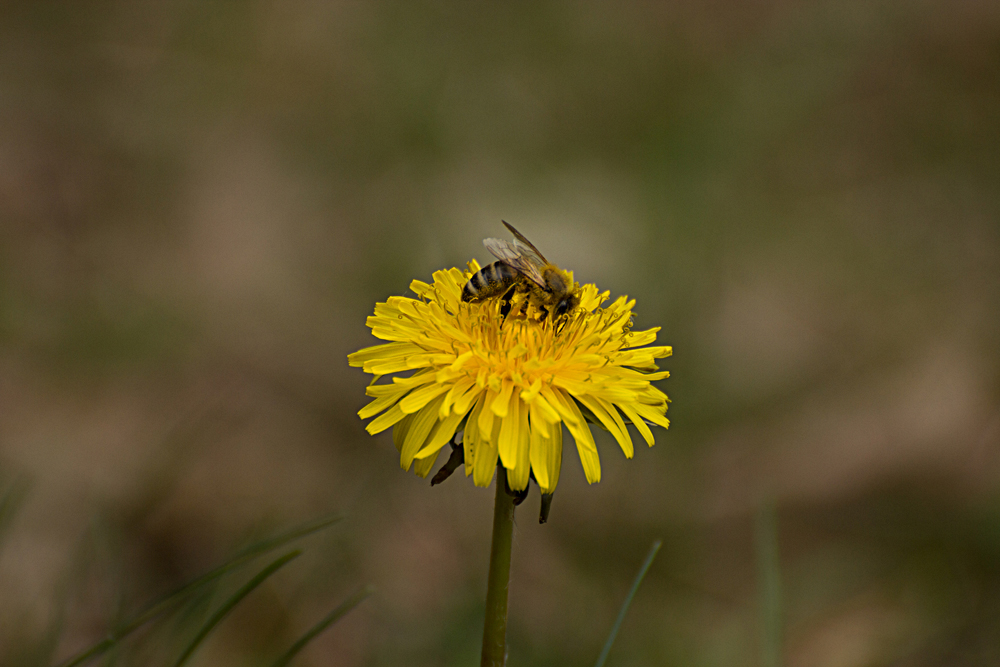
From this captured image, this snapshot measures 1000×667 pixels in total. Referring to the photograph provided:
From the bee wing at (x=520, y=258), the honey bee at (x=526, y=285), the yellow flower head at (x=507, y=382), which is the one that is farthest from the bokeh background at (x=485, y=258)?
the bee wing at (x=520, y=258)

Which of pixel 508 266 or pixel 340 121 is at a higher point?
pixel 340 121

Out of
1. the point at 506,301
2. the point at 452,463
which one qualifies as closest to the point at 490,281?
the point at 506,301

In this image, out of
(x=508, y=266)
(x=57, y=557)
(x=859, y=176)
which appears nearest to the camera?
(x=508, y=266)

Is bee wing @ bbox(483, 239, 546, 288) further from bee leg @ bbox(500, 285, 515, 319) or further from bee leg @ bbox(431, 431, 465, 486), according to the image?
bee leg @ bbox(431, 431, 465, 486)

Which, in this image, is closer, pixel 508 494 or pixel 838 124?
pixel 508 494

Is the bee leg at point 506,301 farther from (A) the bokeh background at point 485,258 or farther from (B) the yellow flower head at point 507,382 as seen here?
(A) the bokeh background at point 485,258

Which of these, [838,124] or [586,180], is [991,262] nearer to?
[838,124]

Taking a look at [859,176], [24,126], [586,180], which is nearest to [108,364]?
[24,126]
